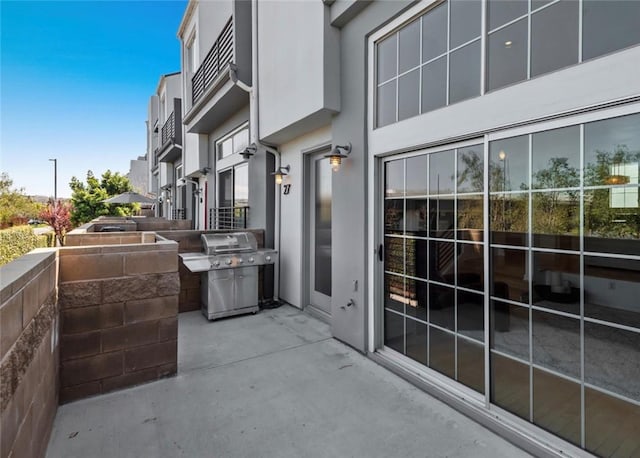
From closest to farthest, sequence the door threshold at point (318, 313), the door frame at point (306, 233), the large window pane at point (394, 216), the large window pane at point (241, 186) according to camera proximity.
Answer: the large window pane at point (394, 216)
the door threshold at point (318, 313)
the door frame at point (306, 233)
the large window pane at point (241, 186)

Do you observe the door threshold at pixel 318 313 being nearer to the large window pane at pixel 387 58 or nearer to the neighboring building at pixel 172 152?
the large window pane at pixel 387 58

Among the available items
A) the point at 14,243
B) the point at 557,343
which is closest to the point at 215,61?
the point at 14,243

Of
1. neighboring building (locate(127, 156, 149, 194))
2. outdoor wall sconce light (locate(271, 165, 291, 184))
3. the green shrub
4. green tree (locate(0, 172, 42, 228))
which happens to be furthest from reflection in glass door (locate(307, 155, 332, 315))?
neighboring building (locate(127, 156, 149, 194))

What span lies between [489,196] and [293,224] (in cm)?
350

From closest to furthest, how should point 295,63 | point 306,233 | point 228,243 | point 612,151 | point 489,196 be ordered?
point 612,151, point 489,196, point 295,63, point 228,243, point 306,233

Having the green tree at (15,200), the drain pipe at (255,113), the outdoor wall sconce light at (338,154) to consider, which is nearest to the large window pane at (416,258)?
the outdoor wall sconce light at (338,154)

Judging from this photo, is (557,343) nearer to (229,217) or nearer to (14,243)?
(229,217)

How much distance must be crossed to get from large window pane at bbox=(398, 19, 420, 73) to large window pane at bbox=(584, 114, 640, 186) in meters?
1.72

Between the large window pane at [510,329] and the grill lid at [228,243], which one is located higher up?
the grill lid at [228,243]

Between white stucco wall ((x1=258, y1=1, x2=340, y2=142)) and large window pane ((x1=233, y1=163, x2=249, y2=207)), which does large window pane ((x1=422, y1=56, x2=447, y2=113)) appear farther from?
large window pane ((x1=233, y1=163, x2=249, y2=207))

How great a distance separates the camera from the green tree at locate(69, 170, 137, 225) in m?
17.3

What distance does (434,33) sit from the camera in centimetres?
284

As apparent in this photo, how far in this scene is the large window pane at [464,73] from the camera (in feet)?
8.18

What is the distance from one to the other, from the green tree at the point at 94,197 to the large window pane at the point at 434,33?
1865 centimetres
